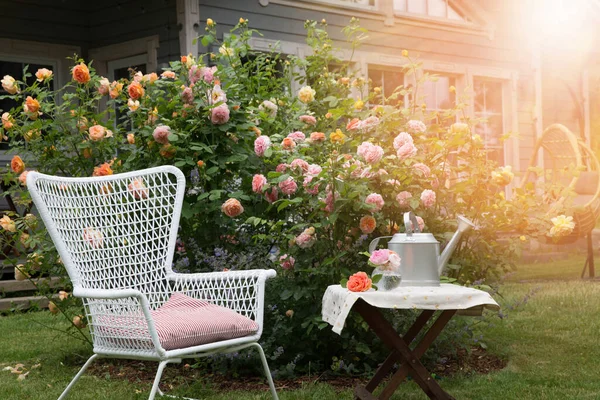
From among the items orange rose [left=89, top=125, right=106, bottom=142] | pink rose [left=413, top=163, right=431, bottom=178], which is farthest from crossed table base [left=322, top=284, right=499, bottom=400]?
orange rose [left=89, top=125, right=106, bottom=142]

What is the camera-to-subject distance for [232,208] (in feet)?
13.0

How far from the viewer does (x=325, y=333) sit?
12.8 ft

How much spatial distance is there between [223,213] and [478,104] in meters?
6.87

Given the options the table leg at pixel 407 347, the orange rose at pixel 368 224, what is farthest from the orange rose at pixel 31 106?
the table leg at pixel 407 347

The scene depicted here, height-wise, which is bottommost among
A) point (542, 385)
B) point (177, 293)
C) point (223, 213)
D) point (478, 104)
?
point (542, 385)

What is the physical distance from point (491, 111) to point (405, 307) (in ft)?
26.4

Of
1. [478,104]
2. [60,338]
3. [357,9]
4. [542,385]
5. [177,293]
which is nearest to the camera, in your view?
[177,293]

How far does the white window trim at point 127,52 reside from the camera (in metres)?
7.62

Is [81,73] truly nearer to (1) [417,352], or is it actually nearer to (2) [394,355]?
(2) [394,355]

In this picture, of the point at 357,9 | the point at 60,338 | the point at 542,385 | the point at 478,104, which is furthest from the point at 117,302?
the point at 478,104

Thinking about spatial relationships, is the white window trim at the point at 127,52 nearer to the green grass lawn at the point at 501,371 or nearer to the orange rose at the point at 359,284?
the green grass lawn at the point at 501,371

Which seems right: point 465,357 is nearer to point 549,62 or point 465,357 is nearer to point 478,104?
point 478,104

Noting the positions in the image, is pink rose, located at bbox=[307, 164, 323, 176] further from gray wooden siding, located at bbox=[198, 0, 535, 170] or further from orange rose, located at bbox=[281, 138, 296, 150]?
gray wooden siding, located at bbox=[198, 0, 535, 170]

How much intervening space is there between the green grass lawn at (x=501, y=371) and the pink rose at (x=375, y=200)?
71 cm
